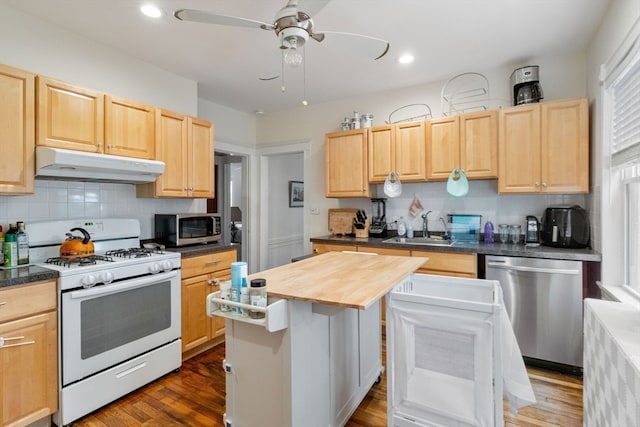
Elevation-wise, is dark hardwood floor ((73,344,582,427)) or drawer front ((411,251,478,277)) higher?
drawer front ((411,251,478,277))

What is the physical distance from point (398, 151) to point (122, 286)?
2684 mm

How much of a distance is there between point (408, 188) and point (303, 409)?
2666 millimetres

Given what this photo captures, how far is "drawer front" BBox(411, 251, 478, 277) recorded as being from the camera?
2764 mm

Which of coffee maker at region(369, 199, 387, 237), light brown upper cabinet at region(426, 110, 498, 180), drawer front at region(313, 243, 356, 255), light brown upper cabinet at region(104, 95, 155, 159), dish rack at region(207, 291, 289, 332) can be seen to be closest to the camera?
dish rack at region(207, 291, 289, 332)

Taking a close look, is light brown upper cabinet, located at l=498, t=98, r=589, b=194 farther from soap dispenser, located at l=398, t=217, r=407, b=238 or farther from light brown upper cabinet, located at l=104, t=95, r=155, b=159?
light brown upper cabinet, located at l=104, t=95, r=155, b=159

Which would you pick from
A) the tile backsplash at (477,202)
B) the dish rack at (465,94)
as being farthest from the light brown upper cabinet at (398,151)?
the dish rack at (465,94)

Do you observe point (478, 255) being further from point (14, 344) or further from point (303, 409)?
point (14, 344)

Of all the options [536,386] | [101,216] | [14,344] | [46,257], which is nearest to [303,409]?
[14,344]

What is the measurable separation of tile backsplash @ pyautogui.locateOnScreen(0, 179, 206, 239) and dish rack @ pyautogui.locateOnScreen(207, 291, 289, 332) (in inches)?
65.7

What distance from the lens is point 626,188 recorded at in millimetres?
2162

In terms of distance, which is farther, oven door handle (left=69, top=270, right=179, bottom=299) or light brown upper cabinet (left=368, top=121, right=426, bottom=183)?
light brown upper cabinet (left=368, top=121, right=426, bottom=183)

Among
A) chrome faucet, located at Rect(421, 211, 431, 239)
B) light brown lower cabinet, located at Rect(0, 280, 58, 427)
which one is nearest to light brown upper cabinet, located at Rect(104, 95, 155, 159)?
light brown lower cabinet, located at Rect(0, 280, 58, 427)

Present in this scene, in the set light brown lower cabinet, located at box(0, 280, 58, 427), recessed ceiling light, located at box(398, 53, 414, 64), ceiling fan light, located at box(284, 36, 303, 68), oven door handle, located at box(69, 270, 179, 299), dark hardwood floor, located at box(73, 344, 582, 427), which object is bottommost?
dark hardwood floor, located at box(73, 344, 582, 427)

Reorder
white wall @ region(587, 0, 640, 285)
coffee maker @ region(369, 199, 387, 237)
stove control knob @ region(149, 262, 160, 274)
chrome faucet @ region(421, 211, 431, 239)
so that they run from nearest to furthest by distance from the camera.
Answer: white wall @ region(587, 0, 640, 285) → stove control knob @ region(149, 262, 160, 274) → chrome faucet @ region(421, 211, 431, 239) → coffee maker @ region(369, 199, 387, 237)
